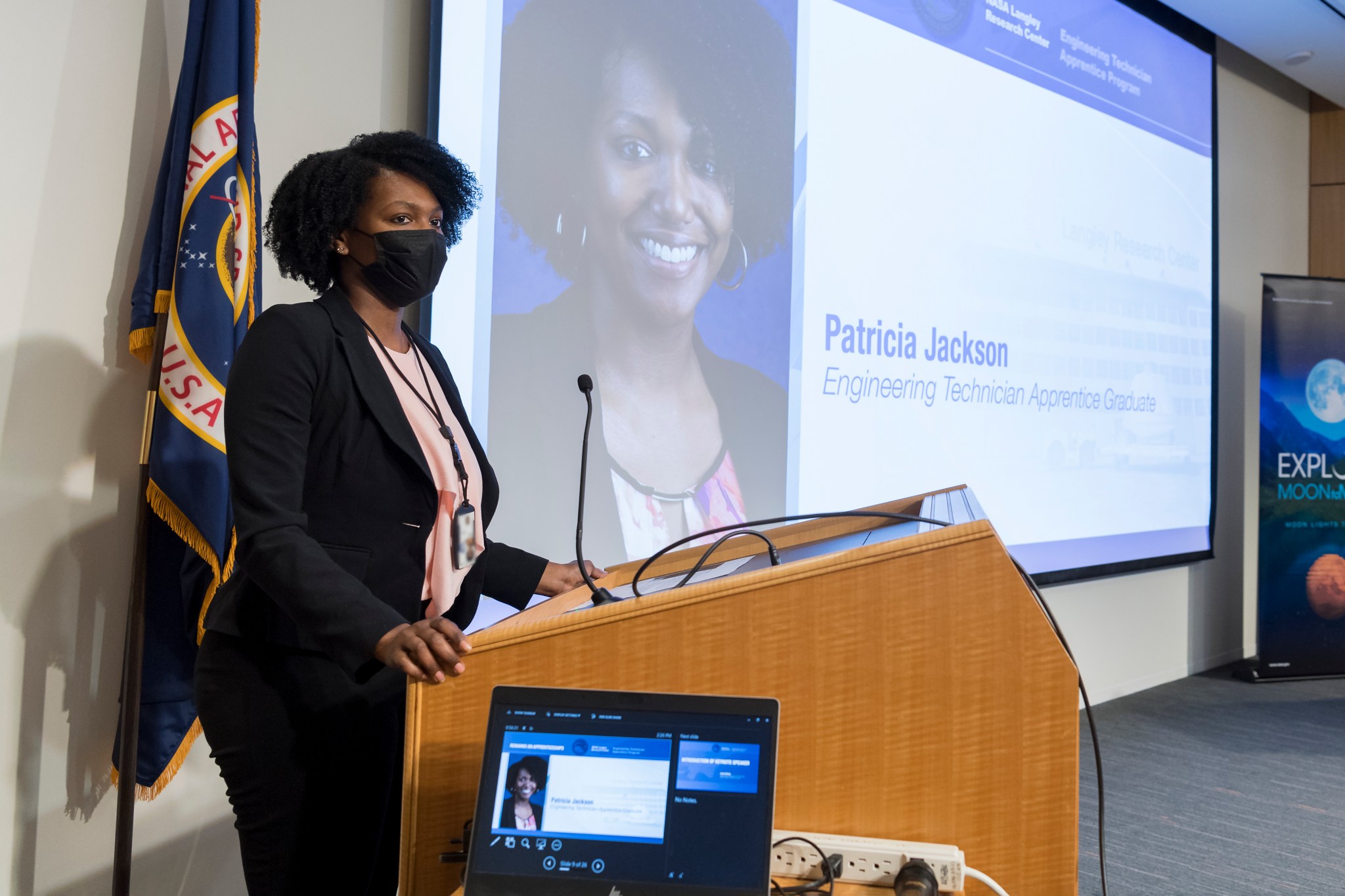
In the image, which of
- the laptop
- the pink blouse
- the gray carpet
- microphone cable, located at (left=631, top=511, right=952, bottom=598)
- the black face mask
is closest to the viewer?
the laptop

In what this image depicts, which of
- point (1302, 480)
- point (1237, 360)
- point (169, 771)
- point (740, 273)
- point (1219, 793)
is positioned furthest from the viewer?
point (1237, 360)

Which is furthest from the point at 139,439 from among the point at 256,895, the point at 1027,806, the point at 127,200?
the point at 1027,806

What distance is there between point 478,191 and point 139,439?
90 cm

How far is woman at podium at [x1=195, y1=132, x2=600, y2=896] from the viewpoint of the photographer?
3.83ft

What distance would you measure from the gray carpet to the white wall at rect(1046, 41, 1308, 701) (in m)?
0.40

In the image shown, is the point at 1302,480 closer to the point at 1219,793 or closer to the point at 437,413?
the point at 1219,793

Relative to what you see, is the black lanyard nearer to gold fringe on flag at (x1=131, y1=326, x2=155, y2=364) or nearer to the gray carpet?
gold fringe on flag at (x1=131, y1=326, x2=155, y2=364)

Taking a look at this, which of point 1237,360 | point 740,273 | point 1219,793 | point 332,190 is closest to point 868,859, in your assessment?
point 332,190

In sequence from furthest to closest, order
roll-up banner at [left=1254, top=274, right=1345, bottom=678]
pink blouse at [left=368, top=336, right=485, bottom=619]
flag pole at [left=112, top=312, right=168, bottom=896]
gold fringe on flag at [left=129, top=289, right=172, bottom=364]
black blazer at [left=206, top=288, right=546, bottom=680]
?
1. roll-up banner at [left=1254, top=274, right=1345, bottom=678]
2. gold fringe on flag at [left=129, top=289, right=172, bottom=364]
3. flag pole at [left=112, top=312, right=168, bottom=896]
4. pink blouse at [left=368, top=336, right=485, bottom=619]
5. black blazer at [left=206, top=288, right=546, bottom=680]

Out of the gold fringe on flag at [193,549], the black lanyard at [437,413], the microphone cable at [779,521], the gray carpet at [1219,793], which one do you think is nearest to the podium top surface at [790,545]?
the microphone cable at [779,521]

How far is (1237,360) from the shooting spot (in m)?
5.66

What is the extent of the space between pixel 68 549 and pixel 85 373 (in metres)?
0.34

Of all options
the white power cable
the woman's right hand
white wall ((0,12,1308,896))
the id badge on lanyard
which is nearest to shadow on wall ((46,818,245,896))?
white wall ((0,12,1308,896))

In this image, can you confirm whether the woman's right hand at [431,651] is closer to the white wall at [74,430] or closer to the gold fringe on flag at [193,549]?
the gold fringe on flag at [193,549]
